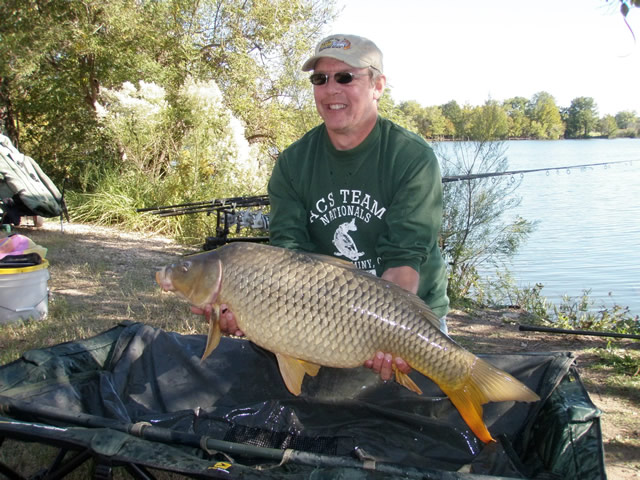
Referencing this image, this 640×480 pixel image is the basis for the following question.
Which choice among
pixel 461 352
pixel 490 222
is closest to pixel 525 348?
pixel 461 352

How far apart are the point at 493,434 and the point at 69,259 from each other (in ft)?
12.0

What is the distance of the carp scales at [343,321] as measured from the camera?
4.48 feet

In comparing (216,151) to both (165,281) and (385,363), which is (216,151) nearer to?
(165,281)

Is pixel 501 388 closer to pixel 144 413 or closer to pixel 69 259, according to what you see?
pixel 144 413

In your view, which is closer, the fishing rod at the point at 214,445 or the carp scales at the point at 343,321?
the fishing rod at the point at 214,445

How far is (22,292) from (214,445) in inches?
76.5

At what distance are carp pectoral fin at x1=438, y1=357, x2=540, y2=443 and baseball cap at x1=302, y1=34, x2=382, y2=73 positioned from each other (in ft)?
3.09

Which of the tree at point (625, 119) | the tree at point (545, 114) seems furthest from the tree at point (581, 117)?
the tree at point (545, 114)

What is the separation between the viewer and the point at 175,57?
8.95 m

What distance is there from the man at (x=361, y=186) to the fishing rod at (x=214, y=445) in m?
0.63

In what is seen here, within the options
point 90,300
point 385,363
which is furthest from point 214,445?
point 90,300

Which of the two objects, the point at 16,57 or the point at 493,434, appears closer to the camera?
the point at 493,434

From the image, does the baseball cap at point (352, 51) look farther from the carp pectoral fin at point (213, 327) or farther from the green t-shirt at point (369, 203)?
the carp pectoral fin at point (213, 327)

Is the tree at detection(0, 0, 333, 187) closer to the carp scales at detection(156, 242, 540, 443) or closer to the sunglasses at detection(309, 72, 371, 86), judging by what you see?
the sunglasses at detection(309, 72, 371, 86)
